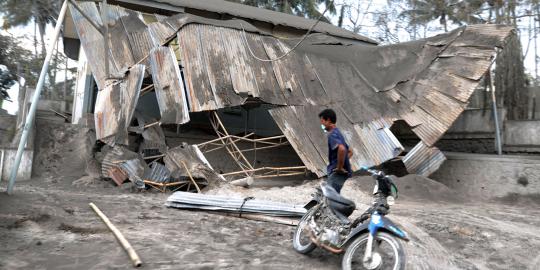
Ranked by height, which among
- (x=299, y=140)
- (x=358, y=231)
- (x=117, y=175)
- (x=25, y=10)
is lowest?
(x=117, y=175)

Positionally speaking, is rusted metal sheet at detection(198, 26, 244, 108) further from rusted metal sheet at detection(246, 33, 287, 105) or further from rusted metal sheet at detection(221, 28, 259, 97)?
rusted metal sheet at detection(246, 33, 287, 105)

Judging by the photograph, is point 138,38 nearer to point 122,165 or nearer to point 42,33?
point 122,165

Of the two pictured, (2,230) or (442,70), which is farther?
(442,70)

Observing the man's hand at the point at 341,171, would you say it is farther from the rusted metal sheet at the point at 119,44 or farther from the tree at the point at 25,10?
the tree at the point at 25,10

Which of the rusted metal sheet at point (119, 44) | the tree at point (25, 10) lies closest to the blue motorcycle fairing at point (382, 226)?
the rusted metal sheet at point (119, 44)

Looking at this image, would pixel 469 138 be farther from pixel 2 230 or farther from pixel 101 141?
pixel 2 230

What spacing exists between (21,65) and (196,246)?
28326mm

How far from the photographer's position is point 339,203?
4594mm

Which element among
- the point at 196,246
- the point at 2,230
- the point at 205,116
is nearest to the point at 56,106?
the point at 205,116

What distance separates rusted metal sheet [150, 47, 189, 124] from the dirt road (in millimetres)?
2322

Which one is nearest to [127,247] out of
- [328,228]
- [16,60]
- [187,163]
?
[328,228]

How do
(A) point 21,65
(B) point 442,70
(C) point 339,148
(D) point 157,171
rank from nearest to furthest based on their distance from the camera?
(C) point 339,148 < (D) point 157,171 < (B) point 442,70 < (A) point 21,65

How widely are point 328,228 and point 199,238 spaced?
1901 mm

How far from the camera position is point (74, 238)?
17.4 ft
